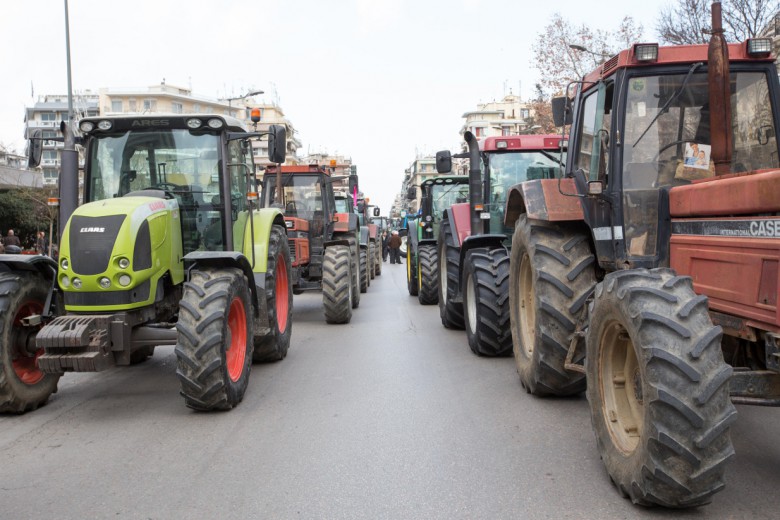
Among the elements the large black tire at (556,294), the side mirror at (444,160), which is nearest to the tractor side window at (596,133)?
the large black tire at (556,294)

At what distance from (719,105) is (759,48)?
2.36 feet

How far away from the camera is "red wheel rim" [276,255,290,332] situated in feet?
29.0

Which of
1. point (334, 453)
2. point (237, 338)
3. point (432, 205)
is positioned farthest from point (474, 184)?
point (432, 205)

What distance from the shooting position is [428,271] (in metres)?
13.6

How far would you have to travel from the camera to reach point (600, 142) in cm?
536

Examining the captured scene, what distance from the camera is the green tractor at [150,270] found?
5652 millimetres

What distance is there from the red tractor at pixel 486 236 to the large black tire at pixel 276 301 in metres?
2.28

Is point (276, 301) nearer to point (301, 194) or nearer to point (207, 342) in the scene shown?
point (207, 342)

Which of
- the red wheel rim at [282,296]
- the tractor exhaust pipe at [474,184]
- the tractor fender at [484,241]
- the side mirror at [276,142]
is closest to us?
the side mirror at [276,142]

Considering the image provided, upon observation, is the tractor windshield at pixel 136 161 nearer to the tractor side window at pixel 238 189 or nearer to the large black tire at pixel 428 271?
the tractor side window at pixel 238 189

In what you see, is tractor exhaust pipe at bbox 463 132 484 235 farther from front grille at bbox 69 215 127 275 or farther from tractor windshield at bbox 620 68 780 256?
front grille at bbox 69 215 127 275

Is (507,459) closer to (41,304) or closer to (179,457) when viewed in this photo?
(179,457)

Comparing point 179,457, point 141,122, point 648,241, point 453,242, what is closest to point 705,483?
point 648,241

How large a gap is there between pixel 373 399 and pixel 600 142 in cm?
304
